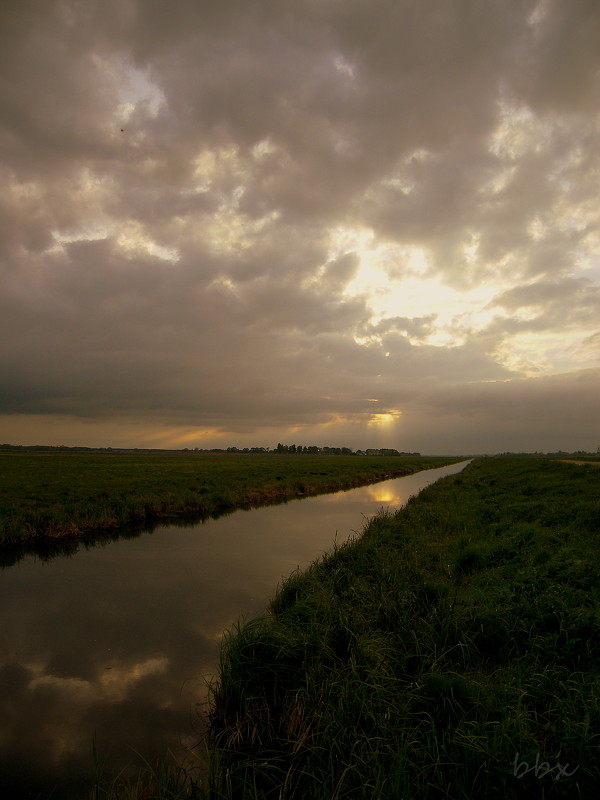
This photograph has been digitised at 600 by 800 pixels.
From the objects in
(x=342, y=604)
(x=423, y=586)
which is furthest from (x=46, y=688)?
(x=423, y=586)

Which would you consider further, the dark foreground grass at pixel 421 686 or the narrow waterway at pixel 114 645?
the narrow waterway at pixel 114 645

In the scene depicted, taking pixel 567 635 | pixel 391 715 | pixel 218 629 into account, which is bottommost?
pixel 218 629

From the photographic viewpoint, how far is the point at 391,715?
4.66m

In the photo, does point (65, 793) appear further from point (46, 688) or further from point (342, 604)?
point (342, 604)

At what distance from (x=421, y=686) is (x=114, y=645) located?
6058 millimetres

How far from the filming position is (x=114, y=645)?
7.60 metres

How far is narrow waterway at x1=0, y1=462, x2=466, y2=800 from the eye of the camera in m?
5.03

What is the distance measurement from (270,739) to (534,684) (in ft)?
11.7

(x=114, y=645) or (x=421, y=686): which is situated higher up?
(x=421, y=686)

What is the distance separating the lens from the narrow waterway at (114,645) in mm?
5031

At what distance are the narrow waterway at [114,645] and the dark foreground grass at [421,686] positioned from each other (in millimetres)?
1024

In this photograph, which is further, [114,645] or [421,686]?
[114,645]

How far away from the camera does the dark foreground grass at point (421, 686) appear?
3.74 m

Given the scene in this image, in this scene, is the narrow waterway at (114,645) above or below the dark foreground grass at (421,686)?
below
